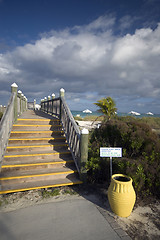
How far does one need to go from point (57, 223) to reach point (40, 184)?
4.56ft

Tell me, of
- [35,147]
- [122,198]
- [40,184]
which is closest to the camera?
[122,198]

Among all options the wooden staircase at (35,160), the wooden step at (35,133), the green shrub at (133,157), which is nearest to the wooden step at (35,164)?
the wooden staircase at (35,160)

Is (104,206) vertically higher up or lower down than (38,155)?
lower down

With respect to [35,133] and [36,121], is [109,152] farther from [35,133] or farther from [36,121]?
[36,121]

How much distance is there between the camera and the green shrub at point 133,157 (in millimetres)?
3727

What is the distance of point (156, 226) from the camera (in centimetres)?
276

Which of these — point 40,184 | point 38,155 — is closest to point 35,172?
point 40,184

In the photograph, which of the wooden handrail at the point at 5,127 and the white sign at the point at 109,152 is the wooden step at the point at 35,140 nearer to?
the wooden handrail at the point at 5,127

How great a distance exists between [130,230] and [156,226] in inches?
22.2

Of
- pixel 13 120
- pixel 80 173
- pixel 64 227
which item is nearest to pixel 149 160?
pixel 80 173

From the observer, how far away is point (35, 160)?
4785mm

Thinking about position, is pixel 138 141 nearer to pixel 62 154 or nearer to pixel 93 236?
pixel 62 154

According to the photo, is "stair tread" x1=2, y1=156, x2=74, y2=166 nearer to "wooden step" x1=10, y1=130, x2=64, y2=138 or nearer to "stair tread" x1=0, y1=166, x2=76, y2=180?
"stair tread" x1=0, y1=166, x2=76, y2=180

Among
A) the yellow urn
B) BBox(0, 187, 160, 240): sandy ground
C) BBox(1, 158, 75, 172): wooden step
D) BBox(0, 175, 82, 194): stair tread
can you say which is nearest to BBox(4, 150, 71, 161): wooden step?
BBox(1, 158, 75, 172): wooden step
